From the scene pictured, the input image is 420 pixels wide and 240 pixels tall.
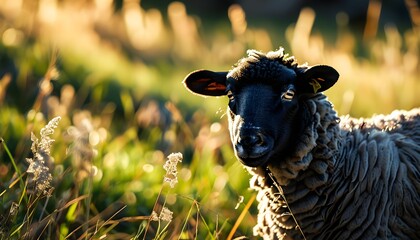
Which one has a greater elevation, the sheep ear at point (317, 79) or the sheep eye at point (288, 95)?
the sheep ear at point (317, 79)

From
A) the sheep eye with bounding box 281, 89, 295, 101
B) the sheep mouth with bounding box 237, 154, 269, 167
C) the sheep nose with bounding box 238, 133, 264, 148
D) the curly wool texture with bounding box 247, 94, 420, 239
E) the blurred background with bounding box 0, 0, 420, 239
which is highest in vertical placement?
the sheep eye with bounding box 281, 89, 295, 101

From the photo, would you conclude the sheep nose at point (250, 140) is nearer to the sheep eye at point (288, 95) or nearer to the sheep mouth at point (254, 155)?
the sheep mouth at point (254, 155)

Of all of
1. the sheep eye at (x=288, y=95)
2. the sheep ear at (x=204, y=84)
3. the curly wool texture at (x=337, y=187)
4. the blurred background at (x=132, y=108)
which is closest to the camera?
the sheep eye at (x=288, y=95)

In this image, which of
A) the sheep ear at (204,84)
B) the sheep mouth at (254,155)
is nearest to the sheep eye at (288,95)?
the sheep mouth at (254,155)

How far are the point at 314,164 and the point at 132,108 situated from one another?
4.65 metres

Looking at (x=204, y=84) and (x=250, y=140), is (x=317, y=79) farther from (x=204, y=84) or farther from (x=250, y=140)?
(x=204, y=84)

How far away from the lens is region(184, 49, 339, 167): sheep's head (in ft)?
12.7

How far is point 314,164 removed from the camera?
4203 millimetres

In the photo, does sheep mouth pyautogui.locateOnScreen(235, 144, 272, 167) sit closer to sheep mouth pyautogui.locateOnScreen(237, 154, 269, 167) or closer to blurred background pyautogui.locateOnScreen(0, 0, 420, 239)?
sheep mouth pyautogui.locateOnScreen(237, 154, 269, 167)

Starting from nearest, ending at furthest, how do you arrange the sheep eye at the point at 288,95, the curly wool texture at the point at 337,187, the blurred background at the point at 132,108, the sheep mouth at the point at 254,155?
the sheep mouth at the point at 254,155, the sheep eye at the point at 288,95, the curly wool texture at the point at 337,187, the blurred background at the point at 132,108

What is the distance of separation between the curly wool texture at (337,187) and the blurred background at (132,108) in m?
0.29

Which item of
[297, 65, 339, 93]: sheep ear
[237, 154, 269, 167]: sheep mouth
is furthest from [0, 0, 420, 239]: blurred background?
[297, 65, 339, 93]: sheep ear

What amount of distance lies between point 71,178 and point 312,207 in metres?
2.13

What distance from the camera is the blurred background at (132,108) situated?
16.8ft
